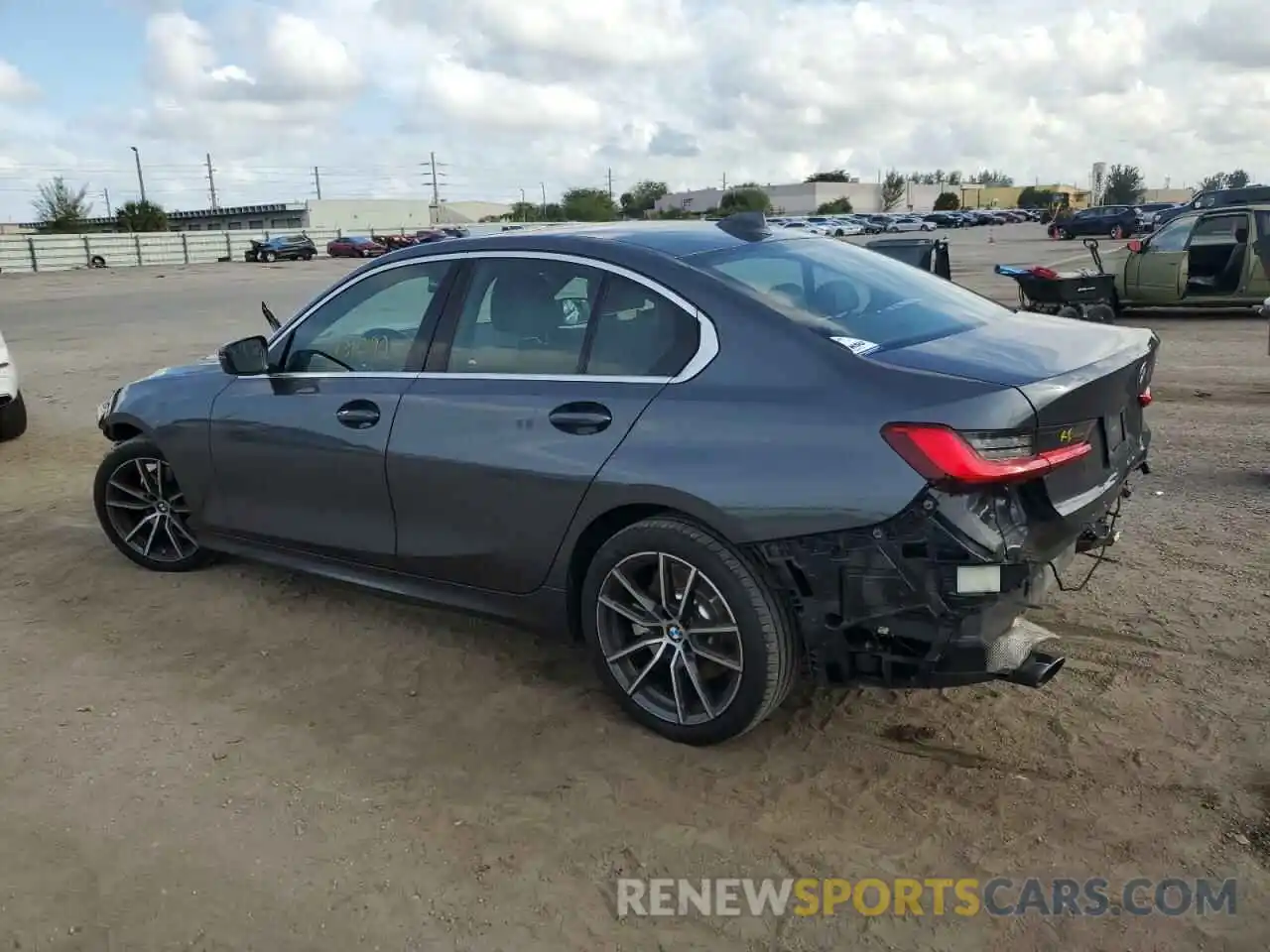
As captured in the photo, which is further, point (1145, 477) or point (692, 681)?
point (1145, 477)

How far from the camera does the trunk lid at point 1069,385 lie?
3.11 m

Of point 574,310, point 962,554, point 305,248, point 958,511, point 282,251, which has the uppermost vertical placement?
point 574,310

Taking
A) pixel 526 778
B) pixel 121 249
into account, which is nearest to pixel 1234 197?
pixel 526 778

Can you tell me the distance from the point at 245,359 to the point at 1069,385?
334 cm

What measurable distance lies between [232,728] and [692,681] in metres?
1.67

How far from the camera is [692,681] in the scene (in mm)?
3527

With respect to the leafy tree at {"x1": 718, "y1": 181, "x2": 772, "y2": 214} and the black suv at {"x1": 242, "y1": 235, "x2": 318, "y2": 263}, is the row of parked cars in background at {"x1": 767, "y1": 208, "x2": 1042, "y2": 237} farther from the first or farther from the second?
the black suv at {"x1": 242, "y1": 235, "x2": 318, "y2": 263}

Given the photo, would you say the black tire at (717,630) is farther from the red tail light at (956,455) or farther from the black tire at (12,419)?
the black tire at (12,419)

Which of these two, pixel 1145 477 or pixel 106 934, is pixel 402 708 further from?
pixel 1145 477

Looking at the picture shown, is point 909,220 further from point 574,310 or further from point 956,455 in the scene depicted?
point 956,455

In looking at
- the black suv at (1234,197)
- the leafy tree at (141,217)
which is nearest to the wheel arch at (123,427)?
the black suv at (1234,197)

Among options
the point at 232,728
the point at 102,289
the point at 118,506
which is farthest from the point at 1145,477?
the point at 102,289

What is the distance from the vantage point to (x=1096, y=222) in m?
45.6

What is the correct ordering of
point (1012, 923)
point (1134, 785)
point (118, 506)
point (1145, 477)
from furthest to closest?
point (1145, 477)
point (118, 506)
point (1134, 785)
point (1012, 923)
